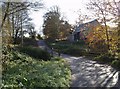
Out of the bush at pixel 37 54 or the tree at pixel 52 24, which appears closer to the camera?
the bush at pixel 37 54

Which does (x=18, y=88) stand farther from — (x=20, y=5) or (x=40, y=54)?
(x=40, y=54)

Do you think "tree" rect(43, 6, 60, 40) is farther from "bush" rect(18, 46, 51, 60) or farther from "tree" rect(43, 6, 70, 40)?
"bush" rect(18, 46, 51, 60)

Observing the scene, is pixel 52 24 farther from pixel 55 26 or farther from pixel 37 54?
pixel 37 54

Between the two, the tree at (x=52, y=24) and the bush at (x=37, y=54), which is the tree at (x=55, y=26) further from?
the bush at (x=37, y=54)

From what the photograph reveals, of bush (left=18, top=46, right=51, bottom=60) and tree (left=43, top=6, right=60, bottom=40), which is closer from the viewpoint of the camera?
bush (left=18, top=46, right=51, bottom=60)

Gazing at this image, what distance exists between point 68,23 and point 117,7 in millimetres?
52855

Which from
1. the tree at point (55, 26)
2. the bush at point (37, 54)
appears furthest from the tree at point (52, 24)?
the bush at point (37, 54)

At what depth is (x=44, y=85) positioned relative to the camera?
11.0m

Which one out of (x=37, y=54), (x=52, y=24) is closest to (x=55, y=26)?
(x=52, y=24)

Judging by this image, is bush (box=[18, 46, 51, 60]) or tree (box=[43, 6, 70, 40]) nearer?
bush (box=[18, 46, 51, 60])

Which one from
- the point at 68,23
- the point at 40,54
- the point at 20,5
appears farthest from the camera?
the point at 68,23

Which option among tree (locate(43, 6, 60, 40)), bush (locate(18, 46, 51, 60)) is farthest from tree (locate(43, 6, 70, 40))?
bush (locate(18, 46, 51, 60))

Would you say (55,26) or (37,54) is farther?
(55,26)

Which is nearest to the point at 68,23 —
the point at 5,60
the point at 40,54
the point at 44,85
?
the point at 40,54
